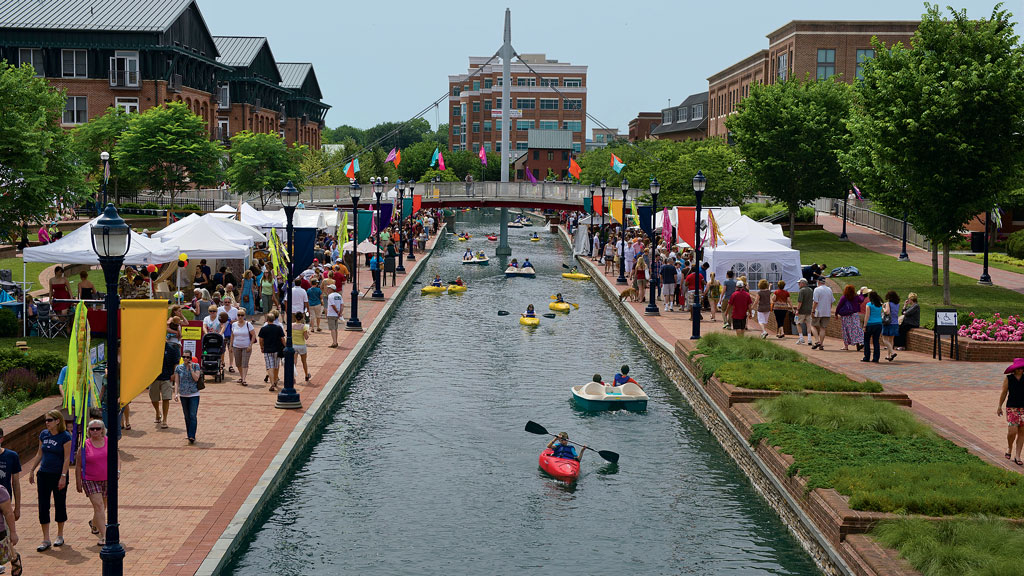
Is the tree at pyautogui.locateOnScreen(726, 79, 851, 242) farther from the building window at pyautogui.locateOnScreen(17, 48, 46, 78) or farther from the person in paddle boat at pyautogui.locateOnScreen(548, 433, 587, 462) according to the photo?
the building window at pyautogui.locateOnScreen(17, 48, 46, 78)

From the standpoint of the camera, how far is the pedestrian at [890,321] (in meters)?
26.7

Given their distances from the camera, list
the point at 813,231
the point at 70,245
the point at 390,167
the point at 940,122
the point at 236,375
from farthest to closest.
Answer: the point at 390,167 → the point at 813,231 → the point at 940,122 → the point at 70,245 → the point at 236,375

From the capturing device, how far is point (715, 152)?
215ft

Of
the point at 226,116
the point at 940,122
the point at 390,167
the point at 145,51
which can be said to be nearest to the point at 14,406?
the point at 940,122

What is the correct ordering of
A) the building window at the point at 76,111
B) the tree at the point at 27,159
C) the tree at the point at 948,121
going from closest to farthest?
the tree at the point at 27,159
the tree at the point at 948,121
the building window at the point at 76,111

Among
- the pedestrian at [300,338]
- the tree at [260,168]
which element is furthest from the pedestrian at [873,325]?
the tree at [260,168]

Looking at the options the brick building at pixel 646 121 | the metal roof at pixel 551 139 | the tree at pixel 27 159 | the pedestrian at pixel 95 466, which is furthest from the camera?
the brick building at pixel 646 121

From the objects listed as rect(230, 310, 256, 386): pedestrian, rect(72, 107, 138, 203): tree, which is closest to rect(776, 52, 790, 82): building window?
rect(72, 107, 138, 203): tree

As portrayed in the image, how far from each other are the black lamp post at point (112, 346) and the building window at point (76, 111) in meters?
74.8

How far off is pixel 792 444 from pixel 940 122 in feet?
62.2

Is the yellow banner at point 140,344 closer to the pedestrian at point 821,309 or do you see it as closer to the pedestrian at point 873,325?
the pedestrian at point 873,325

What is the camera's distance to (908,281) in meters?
39.9

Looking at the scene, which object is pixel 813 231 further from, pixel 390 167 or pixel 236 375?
pixel 390 167

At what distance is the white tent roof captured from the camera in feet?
87.3
